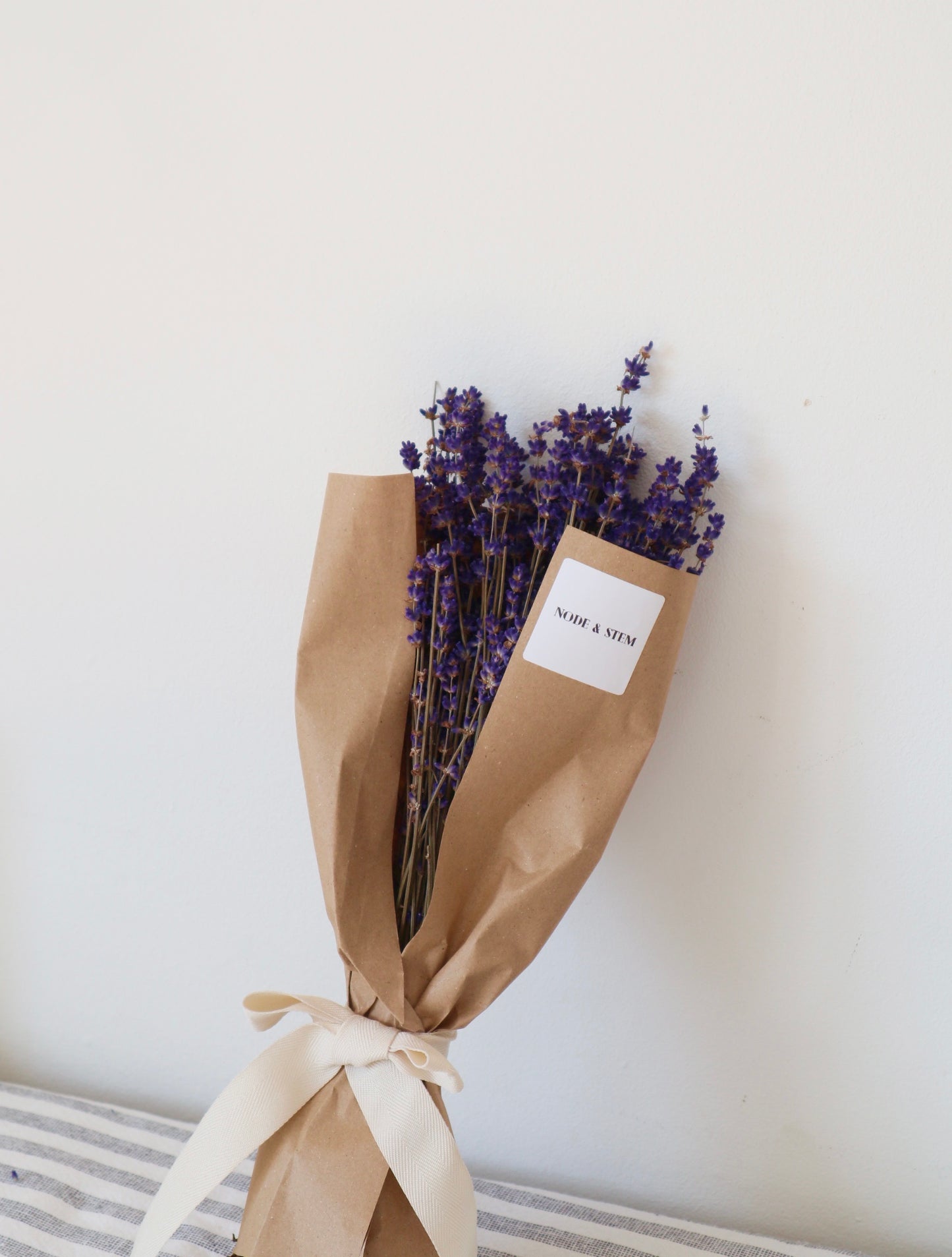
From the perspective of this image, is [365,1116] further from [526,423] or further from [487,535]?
[526,423]

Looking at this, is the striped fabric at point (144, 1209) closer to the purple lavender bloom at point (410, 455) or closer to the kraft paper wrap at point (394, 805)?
the kraft paper wrap at point (394, 805)

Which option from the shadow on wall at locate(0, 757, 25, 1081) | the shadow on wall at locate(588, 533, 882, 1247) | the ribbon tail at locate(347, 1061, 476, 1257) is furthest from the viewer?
the shadow on wall at locate(0, 757, 25, 1081)

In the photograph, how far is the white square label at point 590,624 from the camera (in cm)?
74

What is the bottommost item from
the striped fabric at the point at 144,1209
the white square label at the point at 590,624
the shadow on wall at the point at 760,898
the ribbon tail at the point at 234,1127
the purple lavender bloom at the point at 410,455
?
the striped fabric at the point at 144,1209

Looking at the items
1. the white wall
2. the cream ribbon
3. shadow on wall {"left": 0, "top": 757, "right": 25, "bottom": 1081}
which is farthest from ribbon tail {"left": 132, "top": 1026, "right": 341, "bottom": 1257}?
shadow on wall {"left": 0, "top": 757, "right": 25, "bottom": 1081}

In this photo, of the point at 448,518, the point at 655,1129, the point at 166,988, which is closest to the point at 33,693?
the point at 166,988

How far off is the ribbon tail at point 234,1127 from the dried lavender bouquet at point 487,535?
5.6 inches

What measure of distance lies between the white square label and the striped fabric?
24.1 inches

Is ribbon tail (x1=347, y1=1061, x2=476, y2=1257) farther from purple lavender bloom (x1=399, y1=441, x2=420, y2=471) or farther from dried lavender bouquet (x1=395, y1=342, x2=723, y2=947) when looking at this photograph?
purple lavender bloom (x1=399, y1=441, x2=420, y2=471)

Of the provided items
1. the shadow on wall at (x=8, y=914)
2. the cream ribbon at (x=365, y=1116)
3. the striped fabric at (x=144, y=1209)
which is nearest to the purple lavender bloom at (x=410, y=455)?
the cream ribbon at (x=365, y=1116)

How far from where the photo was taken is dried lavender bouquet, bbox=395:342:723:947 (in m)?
0.77

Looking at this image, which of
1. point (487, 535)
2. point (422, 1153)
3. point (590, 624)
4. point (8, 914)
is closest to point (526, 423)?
point (487, 535)

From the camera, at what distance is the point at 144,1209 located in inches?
38.1

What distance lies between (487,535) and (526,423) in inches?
5.6
